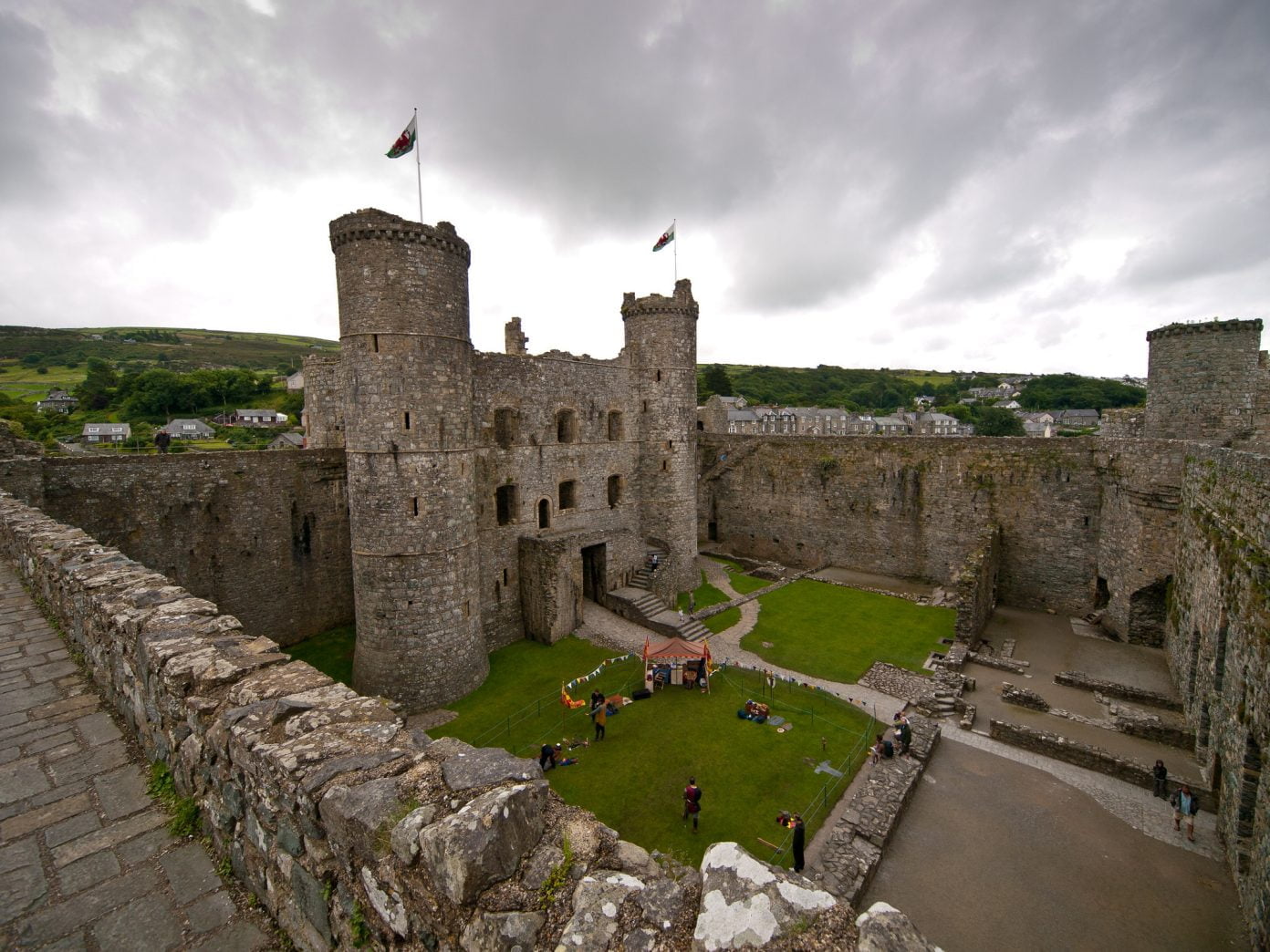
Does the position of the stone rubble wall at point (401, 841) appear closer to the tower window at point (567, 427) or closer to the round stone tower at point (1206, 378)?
the tower window at point (567, 427)

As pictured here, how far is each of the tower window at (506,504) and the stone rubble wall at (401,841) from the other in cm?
1458

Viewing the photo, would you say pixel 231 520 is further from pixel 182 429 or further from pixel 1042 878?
pixel 182 429

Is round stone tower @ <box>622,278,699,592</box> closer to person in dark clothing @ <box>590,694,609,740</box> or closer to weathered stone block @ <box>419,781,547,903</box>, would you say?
person in dark clothing @ <box>590,694,609,740</box>

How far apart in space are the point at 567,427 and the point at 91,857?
17.9 meters

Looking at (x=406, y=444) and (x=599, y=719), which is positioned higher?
(x=406, y=444)

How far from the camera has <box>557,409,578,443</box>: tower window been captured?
814 inches

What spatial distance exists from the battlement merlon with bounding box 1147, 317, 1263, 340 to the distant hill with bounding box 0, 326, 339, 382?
8465 cm

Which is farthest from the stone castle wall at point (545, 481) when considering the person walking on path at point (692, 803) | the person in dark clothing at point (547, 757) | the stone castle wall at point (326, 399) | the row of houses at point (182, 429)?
the row of houses at point (182, 429)

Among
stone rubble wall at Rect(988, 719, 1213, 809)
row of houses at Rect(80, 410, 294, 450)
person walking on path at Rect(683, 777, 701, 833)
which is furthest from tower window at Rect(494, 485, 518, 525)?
row of houses at Rect(80, 410, 294, 450)

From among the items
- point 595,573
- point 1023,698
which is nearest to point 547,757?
point 595,573

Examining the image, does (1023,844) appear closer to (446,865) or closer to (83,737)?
(446,865)

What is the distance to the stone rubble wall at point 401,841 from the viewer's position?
2.63 meters

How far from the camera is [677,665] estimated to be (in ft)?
52.3

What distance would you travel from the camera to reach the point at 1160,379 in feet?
60.8
